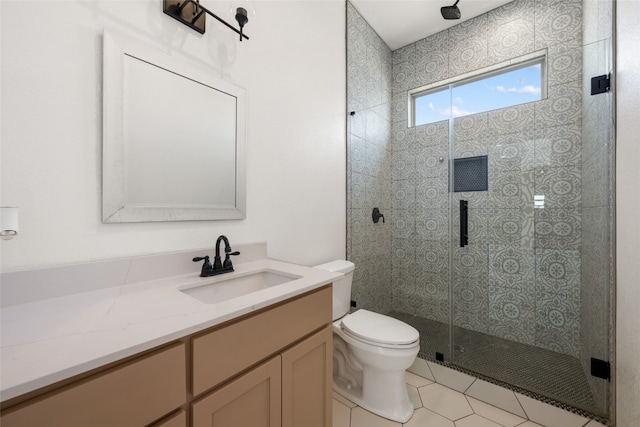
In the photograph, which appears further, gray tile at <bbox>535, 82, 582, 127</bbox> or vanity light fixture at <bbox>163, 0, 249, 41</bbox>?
gray tile at <bbox>535, 82, 582, 127</bbox>

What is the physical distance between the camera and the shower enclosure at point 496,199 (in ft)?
5.54

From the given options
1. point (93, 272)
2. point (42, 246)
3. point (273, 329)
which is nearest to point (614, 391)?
point (273, 329)

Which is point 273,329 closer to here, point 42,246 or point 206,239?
point 206,239

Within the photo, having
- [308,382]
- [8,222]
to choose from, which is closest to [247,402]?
A: [308,382]

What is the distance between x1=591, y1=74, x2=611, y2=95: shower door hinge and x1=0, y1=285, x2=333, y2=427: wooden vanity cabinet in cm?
184

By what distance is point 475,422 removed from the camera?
150cm

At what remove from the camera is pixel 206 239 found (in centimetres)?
128

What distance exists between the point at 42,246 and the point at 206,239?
0.55m

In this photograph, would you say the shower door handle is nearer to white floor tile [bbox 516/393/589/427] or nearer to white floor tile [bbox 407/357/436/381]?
white floor tile [bbox 407/357/436/381]

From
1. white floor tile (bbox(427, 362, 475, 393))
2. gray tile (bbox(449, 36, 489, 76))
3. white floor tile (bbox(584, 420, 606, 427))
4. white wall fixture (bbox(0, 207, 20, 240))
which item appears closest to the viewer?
white wall fixture (bbox(0, 207, 20, 240))

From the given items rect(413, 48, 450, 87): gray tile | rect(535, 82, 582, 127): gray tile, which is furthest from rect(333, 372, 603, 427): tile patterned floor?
Answer: rect(413, 48, 450, 87): gray tile

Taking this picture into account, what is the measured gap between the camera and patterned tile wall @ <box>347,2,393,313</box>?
227cm

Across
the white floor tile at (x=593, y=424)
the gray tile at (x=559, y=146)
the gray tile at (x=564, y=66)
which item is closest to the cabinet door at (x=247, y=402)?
the white floor tile at (x=593, y=424)

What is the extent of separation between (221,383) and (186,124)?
104 cm
